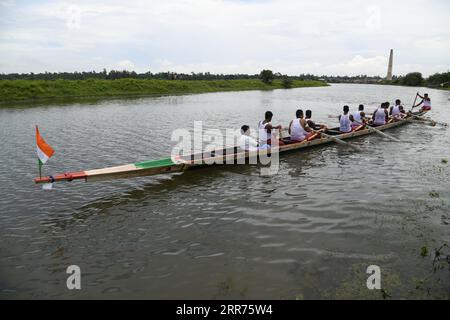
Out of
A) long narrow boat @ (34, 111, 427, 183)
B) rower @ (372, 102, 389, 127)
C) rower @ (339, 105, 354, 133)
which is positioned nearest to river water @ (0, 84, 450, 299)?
long narrow boat @ (34, 111, 427, 183)

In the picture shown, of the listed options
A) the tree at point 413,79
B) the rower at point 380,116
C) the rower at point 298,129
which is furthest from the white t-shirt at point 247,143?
the tree at point 413,79

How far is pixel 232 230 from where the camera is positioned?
7465mm

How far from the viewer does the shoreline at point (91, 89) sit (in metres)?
37.4

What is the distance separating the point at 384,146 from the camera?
51.9 ft

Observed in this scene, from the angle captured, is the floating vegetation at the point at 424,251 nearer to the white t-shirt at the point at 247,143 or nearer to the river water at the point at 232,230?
the river water at the point at 232,230

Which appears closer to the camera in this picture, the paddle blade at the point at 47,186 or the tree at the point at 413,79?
the paddle blade at the point at 47,186

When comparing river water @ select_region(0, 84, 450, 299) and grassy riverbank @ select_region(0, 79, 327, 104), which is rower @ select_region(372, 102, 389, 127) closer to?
river water @ select_region(0, 84, 450, 299)

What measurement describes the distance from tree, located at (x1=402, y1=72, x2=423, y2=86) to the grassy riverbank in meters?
56.2

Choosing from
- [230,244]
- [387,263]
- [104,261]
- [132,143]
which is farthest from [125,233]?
[132,143]

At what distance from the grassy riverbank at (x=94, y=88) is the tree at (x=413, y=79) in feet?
184

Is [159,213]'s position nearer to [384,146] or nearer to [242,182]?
[242,182]

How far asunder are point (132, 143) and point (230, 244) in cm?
1039
